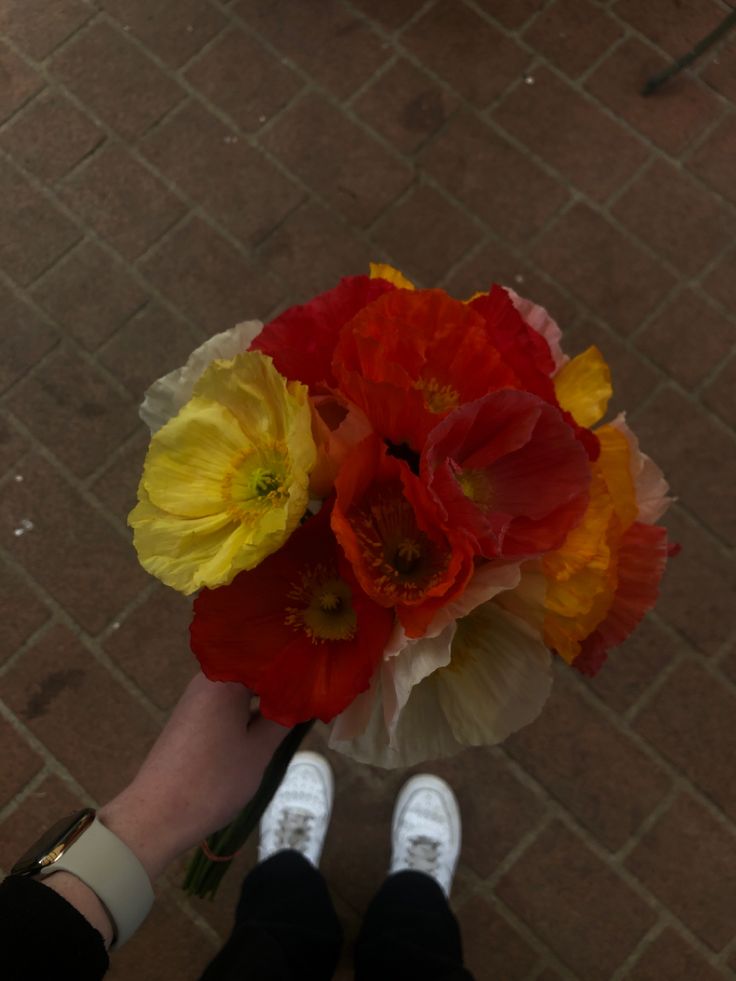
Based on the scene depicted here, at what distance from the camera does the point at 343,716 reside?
26.1 inches

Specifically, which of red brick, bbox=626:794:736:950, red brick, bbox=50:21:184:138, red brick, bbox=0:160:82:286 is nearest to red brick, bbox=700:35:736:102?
red brick, bbox=50:21:184:138

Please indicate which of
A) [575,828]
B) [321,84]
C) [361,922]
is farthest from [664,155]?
[361,922]

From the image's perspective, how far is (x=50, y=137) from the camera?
2.46 m

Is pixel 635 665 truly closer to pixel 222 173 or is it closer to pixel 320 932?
pixel 320 932

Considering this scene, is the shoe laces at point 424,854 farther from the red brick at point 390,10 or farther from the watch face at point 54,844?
the red brick at point 390,10

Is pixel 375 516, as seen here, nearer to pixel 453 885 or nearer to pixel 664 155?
pixel 453 885

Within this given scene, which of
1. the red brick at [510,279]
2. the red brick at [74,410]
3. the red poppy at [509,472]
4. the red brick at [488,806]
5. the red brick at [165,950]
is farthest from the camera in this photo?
the red brick at [510,279]

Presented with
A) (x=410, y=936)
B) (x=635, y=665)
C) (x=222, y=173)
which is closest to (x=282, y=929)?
(x=410, y=936)

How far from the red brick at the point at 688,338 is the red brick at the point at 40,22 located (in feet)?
6.45

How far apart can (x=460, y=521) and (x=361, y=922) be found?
1.77 m

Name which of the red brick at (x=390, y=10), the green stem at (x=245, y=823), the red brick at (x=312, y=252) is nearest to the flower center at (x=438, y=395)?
the green stem at (x=245, y=823)

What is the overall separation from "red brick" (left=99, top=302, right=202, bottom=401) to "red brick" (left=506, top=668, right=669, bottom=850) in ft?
4.45

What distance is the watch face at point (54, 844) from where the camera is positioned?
106cm

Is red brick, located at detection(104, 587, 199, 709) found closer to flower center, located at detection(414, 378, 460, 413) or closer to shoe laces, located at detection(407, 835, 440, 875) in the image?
shoe laces, located at detection(407, 835, 440, 875)
